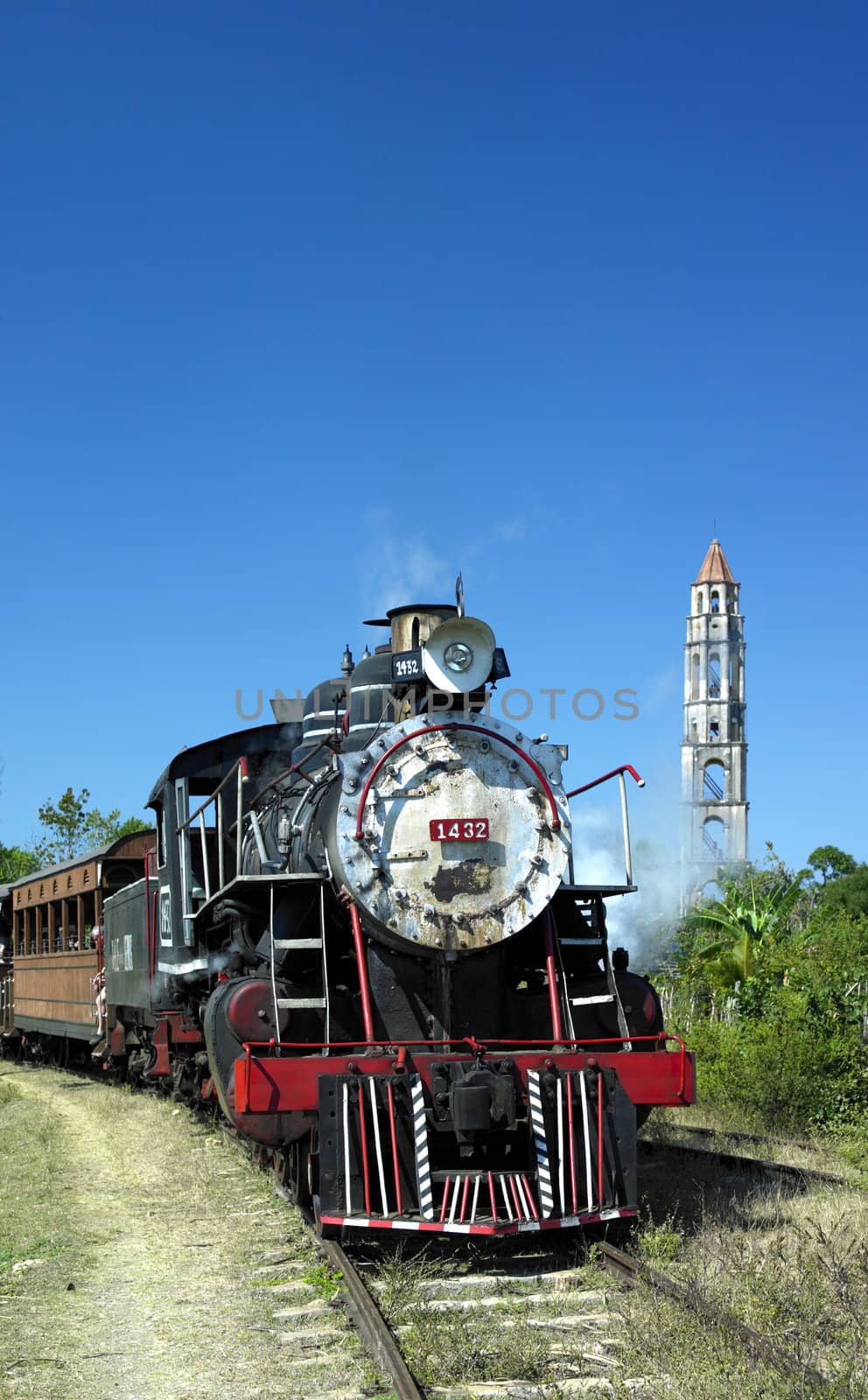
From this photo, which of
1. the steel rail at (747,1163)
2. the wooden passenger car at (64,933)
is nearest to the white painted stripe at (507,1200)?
the steel rail at (747,1163)

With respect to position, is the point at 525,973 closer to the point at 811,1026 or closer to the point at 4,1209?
the point at 4,1209

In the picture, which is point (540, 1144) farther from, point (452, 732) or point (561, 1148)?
point (452, 732)

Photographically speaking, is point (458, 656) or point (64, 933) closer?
point (458, 656)

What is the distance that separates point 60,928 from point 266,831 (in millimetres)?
10272

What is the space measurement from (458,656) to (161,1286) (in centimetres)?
368

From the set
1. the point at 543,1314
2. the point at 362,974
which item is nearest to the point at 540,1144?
the point at 543,1314

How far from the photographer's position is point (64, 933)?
59.6 feet

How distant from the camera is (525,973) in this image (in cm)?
911

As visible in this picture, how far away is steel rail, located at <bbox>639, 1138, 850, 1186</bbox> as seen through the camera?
9219mm

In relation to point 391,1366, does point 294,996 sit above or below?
above

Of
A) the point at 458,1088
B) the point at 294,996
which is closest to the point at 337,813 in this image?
the point at 294,996

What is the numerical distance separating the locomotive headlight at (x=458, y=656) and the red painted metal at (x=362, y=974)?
1.50 meters

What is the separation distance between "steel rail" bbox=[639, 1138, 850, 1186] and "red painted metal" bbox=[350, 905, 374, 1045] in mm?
3461

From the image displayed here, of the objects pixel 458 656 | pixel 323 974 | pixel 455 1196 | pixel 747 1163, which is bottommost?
pixel 747 1163
